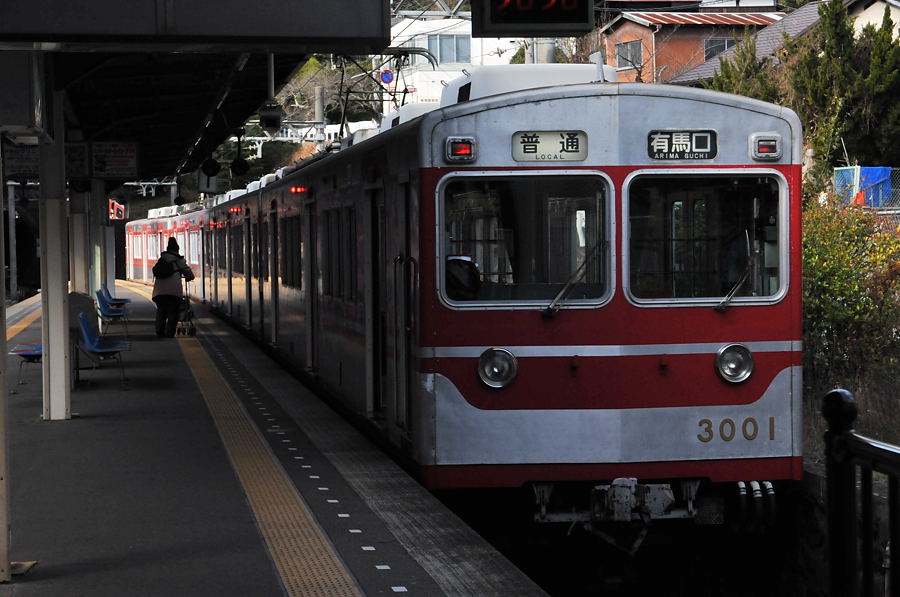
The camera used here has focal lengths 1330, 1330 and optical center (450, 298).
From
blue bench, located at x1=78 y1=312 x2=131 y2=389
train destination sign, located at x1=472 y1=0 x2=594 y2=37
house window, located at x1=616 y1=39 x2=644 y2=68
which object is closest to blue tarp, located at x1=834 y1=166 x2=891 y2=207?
train destination sign, located at x1=472 y1=0 x2=594 y2=37

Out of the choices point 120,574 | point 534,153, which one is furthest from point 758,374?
→ point 120,574

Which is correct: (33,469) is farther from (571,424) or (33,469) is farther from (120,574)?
(571,424)

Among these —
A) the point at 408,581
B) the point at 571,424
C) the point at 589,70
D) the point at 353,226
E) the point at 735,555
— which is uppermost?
the point at 589,70

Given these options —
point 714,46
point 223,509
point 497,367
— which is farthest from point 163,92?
point 714,46

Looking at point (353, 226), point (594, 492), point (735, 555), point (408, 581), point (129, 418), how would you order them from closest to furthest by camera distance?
point (408, 581)
point (594, 492)
point (735, 555)
point (353, 226)
point (129, 418)

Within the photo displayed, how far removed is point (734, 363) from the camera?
23.0 ft

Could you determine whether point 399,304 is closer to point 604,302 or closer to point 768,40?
point 604,302

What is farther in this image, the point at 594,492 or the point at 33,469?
the point at 33,469

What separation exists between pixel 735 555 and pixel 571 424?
1979 millimetres

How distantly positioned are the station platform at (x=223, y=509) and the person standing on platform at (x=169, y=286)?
6860 millimetres

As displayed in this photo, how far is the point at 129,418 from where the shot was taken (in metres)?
11.2

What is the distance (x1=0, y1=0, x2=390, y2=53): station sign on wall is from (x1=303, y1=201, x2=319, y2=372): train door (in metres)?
6.03

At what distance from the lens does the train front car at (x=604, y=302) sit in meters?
6.95

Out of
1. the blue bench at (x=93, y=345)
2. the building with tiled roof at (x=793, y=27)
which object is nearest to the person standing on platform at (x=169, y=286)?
the blue bench at (x=93, y=345)
